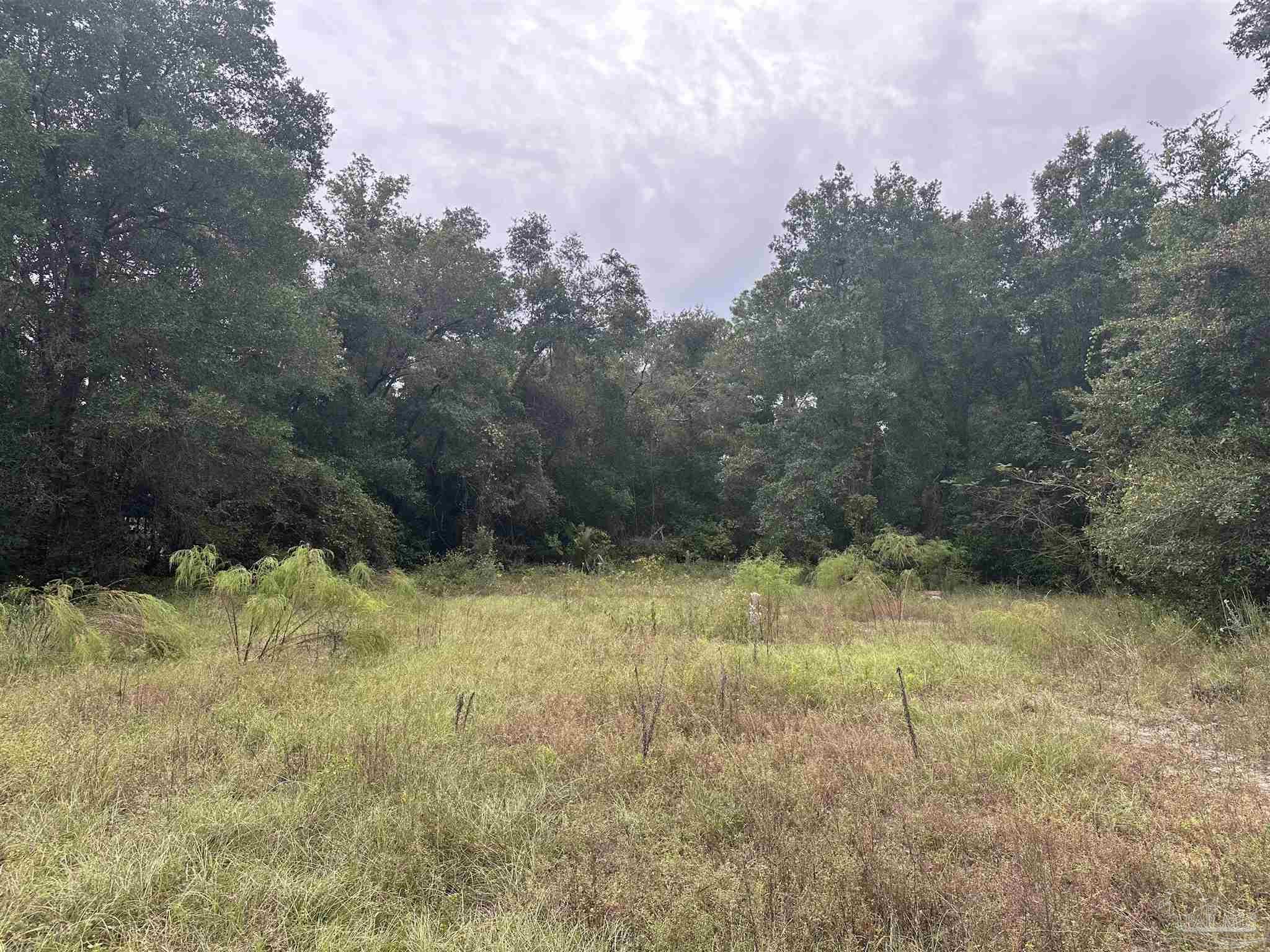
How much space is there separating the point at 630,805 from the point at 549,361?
20.3m

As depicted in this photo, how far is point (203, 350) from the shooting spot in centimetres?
1048

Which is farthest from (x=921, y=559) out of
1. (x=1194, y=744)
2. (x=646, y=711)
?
(x=646, y=711)

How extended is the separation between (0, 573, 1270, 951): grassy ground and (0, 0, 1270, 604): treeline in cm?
458

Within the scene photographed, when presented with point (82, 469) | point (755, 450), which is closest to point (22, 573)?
point (82, 469)

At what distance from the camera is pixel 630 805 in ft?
11.1

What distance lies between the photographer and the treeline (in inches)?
347

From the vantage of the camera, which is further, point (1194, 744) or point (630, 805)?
point (1194, 744)

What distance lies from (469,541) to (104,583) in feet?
32.6

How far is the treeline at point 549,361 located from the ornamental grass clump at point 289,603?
4275mm

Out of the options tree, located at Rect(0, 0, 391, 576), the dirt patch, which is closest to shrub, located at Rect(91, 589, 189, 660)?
tree, located at Rect(0, 0, 391, 576)

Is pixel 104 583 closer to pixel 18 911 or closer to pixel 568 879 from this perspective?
pixel 18 911

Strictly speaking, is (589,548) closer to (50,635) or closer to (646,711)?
(50,635)

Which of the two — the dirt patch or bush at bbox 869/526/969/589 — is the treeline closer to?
bush at bbox 869/526/969/589

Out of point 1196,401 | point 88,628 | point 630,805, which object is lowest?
point 630,805
